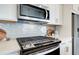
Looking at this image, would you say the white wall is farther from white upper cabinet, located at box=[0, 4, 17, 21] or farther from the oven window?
white upper cabinet, located at box=[0, 4, 17, 21]

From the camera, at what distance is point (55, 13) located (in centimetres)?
125

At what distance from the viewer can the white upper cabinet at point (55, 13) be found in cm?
113

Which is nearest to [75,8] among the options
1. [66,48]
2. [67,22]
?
[67,22]

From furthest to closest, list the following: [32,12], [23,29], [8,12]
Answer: [23,29] → [32,12] → [8,12]

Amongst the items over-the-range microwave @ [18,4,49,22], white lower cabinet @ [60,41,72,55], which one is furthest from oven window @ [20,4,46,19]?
white lower cabinet @ [60,41,72,55]

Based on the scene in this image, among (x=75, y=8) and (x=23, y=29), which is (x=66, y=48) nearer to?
(x=75, y=8)

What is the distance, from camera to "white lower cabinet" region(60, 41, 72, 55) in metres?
1.11

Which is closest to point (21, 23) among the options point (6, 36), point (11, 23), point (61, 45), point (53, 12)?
point (11, 23)

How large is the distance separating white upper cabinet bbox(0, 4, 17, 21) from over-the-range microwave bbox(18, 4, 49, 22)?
0.04 metres

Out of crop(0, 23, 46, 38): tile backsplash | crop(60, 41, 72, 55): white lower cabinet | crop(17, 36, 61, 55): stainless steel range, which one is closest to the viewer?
crop(17, 36, 61, 55): stainless steel range

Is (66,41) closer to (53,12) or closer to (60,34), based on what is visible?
(60,34)

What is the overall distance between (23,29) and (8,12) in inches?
11.8

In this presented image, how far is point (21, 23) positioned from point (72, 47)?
0.55 metres

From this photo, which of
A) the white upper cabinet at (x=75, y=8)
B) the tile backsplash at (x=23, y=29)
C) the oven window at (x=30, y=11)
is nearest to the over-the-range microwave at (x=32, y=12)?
the oven window at (x=30, y=11)
